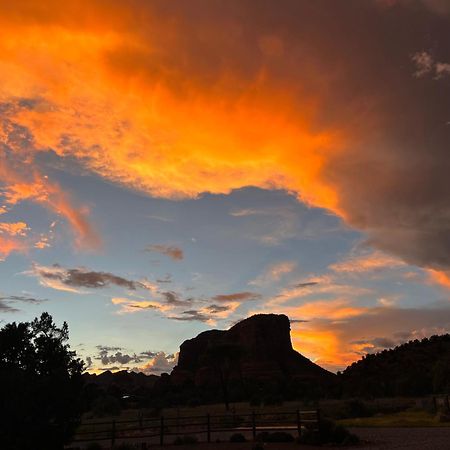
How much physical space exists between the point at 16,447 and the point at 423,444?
17.9 m

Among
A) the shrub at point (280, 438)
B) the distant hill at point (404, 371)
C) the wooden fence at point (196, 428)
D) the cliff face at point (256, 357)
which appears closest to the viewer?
the shrub at point (280, 438)

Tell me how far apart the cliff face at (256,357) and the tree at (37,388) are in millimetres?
107330

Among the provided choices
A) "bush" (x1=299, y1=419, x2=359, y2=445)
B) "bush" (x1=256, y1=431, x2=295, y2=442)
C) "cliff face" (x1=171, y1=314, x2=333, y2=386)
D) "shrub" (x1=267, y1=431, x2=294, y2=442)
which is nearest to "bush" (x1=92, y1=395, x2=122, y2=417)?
"cliff face" (x1=171, y1=314, x2=333, y2=386)

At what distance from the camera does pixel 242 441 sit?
27.4 meters

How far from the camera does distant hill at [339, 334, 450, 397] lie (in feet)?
209

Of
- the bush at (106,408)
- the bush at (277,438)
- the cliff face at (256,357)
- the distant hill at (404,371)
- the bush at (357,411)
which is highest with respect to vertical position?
the cliff face at (256,357)

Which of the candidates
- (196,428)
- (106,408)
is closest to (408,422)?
(196,428)

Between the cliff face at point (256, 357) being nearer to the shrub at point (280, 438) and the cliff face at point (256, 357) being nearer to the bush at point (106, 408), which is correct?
the bush at point (106, 408)

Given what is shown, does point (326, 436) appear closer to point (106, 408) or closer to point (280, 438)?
point (280, 438)

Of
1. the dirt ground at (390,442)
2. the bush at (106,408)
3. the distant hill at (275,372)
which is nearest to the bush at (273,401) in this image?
the distant hill at (275,372)

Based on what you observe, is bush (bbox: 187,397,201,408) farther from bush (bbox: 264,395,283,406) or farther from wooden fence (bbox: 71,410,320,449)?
wooden fence (bbox: 71,410,320,449)

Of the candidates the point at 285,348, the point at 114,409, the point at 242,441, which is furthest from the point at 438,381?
the point at 285,348

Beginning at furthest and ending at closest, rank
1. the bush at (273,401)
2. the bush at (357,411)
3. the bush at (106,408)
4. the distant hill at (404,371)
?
the bush at (106,408) → the bush at (273,401) → the distant hill at (404,371) → the bush at (357,411)

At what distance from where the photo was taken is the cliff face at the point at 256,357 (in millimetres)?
135500
